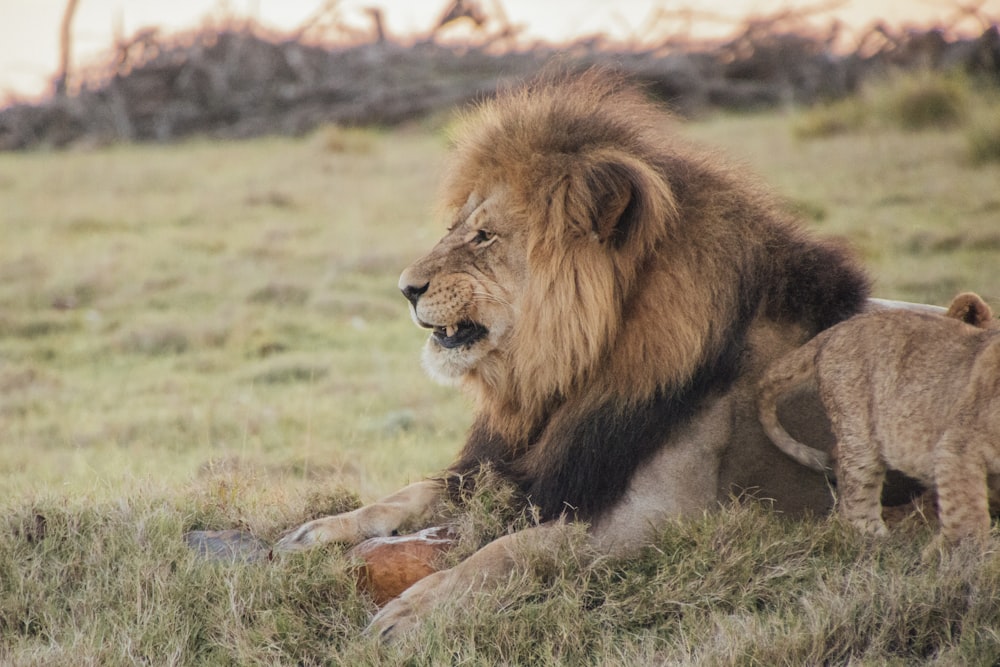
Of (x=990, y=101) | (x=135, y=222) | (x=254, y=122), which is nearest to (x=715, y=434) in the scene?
(x=135, y=222)

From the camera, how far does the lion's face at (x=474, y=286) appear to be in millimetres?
3418

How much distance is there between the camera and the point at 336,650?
10.3 ft

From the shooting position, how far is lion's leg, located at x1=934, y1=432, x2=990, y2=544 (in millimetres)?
2949

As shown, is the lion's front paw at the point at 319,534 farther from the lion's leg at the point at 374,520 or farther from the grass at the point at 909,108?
the grass at the point at 909,108

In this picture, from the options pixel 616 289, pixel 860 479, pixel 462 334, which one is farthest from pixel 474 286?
pixel 860 479

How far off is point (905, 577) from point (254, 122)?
14.7m

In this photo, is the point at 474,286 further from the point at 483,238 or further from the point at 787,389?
the point at 787,389

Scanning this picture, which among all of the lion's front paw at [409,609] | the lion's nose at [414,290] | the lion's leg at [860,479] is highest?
the lion's nose at [414,290]

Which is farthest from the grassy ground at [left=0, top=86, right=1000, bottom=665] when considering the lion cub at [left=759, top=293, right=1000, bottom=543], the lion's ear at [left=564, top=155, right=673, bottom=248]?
the lion's ear at [left=564, top=155, right=673, bottom=248]

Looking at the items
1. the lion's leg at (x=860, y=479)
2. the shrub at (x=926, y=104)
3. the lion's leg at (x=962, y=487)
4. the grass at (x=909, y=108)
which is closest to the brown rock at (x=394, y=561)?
the lion's leg at (x=860, y=479)

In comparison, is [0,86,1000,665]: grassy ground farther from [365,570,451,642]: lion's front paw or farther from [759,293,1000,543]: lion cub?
[759,293,1000,543]: lion cub

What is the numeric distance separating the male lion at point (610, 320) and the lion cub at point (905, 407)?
15 centimetres

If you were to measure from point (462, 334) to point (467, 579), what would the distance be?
0.71 m

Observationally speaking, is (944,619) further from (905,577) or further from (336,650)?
(336,650)
